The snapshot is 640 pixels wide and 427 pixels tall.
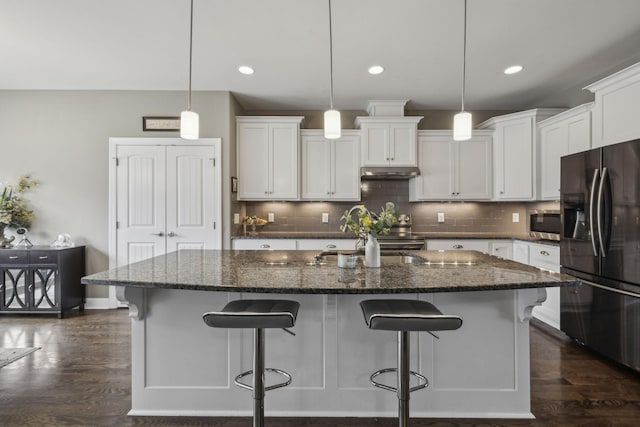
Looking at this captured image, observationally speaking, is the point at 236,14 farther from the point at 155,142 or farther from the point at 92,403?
the point at 92,403

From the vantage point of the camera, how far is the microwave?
3.71 meters

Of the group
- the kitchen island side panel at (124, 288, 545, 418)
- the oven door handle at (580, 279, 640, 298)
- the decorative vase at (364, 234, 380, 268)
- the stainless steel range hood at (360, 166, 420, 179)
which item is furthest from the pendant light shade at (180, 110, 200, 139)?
the oven door handle at (580, 279, 640, 298)

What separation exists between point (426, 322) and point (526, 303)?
2.79ft

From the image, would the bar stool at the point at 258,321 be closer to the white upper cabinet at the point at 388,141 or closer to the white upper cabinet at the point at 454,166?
the white upper cabinet at the point at 388,141

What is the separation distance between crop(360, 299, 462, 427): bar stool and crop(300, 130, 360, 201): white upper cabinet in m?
2.76

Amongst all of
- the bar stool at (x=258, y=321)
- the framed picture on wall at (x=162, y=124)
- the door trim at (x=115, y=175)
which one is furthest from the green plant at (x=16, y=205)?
the bar stool at (x=258, y=321)

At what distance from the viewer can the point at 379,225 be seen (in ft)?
6.31

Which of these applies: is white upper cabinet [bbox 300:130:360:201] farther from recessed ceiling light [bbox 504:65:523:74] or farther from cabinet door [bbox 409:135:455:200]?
recessed ceiling light [bbox 504:65:523:74]

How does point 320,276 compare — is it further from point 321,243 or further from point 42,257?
point 42,257

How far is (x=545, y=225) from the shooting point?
12.8ft

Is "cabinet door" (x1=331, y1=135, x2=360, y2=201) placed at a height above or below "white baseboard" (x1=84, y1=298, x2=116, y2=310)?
above

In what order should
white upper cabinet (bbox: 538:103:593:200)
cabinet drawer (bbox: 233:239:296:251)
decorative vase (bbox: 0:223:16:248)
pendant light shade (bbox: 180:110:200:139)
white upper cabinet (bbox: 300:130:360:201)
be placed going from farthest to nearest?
white upper cabinet (bbox: 300:130:360:201) → cabinet drawer (bbox: 233:239:296:251) → decorative vase (bbox: 0:223:16:248) → white upper cabinet (bbox: 538:103:593:200) → pendant light shade (bbox: 180:110:200:139)

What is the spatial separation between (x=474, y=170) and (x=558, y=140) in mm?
961

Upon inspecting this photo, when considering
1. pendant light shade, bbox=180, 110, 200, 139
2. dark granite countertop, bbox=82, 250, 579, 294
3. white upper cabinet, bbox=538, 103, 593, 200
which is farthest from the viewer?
white upper cabinet, bbox=538, 103, 593, 200
